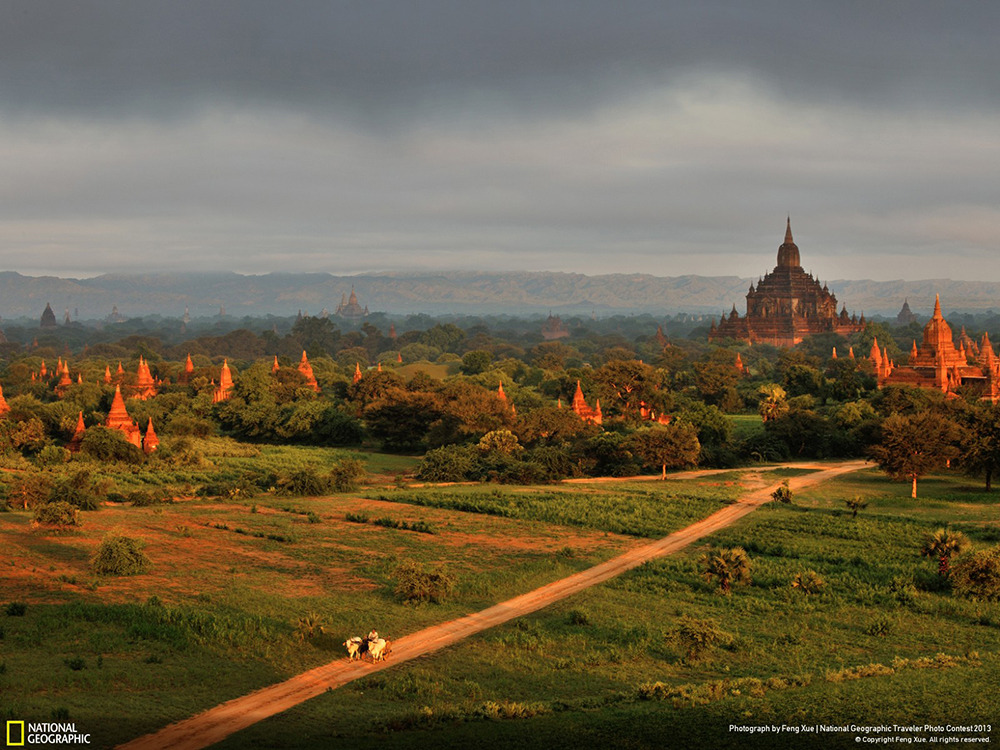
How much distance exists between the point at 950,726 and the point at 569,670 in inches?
306

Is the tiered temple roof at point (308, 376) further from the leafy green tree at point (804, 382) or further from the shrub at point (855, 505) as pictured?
the shrub at point (855, 505)

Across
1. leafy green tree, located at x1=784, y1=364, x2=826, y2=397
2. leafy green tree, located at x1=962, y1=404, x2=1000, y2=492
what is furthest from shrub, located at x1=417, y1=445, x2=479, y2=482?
leafy green tree, located at x1=784, y1=364, x2=826, y2=397

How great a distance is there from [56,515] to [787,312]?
4737 inches

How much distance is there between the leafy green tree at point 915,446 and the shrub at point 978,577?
15.6 meters

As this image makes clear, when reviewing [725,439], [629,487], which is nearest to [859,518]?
[629,487]

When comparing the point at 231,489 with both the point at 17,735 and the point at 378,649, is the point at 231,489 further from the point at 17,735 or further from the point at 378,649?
the point at 17,735

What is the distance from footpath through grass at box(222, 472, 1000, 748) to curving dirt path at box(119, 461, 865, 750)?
52 centimetres

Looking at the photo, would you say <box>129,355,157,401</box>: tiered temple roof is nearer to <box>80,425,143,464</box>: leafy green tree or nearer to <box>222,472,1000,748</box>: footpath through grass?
<box>80,425,143,464</box>: leafy green tree

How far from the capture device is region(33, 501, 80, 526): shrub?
35719 millimetres

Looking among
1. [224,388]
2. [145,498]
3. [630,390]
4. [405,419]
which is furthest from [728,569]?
[224,388]

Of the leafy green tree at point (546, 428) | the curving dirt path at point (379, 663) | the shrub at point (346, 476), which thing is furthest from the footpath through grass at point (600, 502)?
the leafy green tree at point (546, 428)

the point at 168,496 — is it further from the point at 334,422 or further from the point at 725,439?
the point at 725,439

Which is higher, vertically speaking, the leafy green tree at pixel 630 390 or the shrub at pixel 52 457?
the leafy green tree at pixel 630 390

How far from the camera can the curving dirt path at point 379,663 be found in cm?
1800
